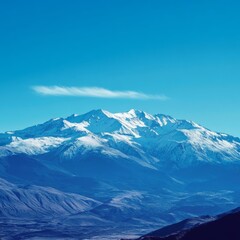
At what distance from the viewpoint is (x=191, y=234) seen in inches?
5261

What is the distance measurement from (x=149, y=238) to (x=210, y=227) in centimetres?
1570

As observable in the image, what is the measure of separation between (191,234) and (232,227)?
10428mm

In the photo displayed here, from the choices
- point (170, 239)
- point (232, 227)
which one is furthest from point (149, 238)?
point (232, 227)

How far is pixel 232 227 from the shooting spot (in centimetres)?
13425

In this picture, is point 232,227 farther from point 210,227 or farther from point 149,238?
point 149,238

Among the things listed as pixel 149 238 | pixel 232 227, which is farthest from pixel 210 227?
pixel 149 238

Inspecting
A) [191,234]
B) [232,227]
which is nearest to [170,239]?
[191,234]

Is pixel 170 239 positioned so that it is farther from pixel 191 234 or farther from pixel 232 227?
pixel 232 227

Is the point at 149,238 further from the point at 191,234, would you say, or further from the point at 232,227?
the point at 232,227

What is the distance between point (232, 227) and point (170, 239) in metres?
16.3

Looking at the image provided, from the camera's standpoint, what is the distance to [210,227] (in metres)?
136

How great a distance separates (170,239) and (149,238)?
8.63 metres

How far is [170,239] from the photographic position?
429ft
